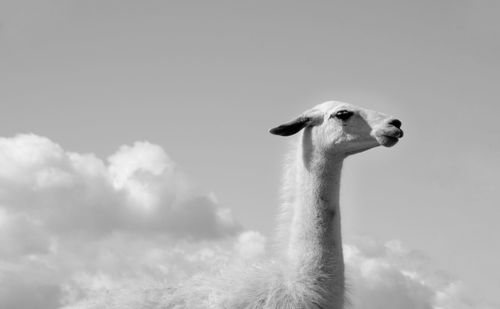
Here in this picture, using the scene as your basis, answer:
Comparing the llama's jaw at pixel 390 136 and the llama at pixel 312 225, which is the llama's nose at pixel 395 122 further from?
the llama's jaw at pixel 390 136

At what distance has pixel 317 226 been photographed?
8.09m

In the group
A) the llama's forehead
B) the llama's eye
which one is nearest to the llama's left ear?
the llama's forehead

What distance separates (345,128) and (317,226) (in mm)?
1329

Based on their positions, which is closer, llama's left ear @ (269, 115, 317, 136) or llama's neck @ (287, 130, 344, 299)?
llama's neck @ (287, 130, 344, 299)

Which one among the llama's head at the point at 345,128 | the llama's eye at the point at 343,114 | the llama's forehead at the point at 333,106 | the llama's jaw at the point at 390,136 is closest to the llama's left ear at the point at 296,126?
the llama's head at the point at 345,128

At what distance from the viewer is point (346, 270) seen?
8.40 m

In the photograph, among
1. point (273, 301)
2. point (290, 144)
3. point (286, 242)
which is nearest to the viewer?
point (273, 301)

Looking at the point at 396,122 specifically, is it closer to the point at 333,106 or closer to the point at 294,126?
the point at 333,106

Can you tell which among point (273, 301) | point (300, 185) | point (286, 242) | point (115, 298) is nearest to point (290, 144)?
point (300, 185)

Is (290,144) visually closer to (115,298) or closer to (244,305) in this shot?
(244,305)

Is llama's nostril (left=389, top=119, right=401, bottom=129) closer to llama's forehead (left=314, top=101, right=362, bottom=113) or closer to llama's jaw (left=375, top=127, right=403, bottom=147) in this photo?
llama's jaw (left=375, top=127, right=403, bottom=147)

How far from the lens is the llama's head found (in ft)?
26.8

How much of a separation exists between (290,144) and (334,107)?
0.97 metres

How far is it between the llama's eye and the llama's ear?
→ 0.39 metres
